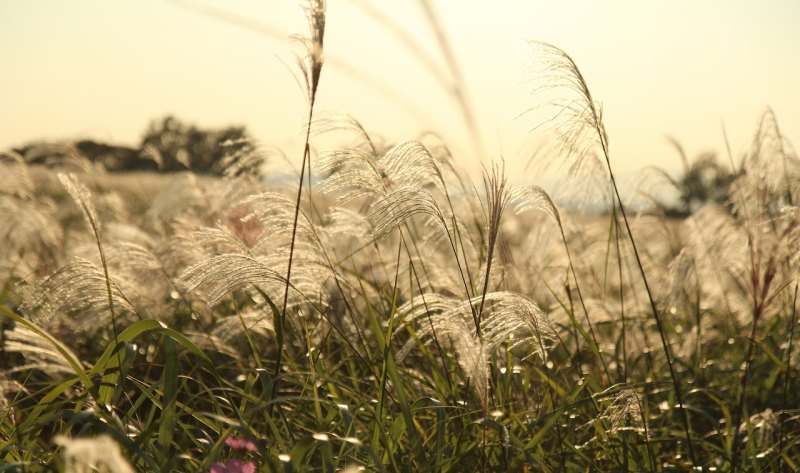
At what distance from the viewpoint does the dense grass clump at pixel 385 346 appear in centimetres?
230

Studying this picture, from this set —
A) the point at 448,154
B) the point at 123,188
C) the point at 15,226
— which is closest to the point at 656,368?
the point at 448,154

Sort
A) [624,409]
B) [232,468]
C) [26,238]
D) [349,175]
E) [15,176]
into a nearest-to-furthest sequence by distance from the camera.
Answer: [232,468] → [624,409] → [349,175] → [26,238] → [15,176]

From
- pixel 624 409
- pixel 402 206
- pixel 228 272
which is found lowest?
pixel 624 409

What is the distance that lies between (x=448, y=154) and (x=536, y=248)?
3.45ft

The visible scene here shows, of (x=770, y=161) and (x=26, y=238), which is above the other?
(x=770, y=161)

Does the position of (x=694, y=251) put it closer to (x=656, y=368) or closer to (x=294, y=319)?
(x=656, y=368)

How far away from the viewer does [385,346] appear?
94.3 inches

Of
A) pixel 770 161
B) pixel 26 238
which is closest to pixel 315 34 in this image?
pixel 770 161

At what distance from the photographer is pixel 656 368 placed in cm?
426

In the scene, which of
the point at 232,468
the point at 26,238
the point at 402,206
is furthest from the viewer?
the point at 26,238

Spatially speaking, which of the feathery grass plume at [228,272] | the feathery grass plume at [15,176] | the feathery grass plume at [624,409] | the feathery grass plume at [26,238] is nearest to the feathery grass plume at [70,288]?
the feathery grass plume at [228,272]

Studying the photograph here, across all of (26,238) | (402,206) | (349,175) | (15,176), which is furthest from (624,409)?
(15,176)

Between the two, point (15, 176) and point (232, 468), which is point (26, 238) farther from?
point (232, 468)

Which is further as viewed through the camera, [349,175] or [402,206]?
[349,175]
